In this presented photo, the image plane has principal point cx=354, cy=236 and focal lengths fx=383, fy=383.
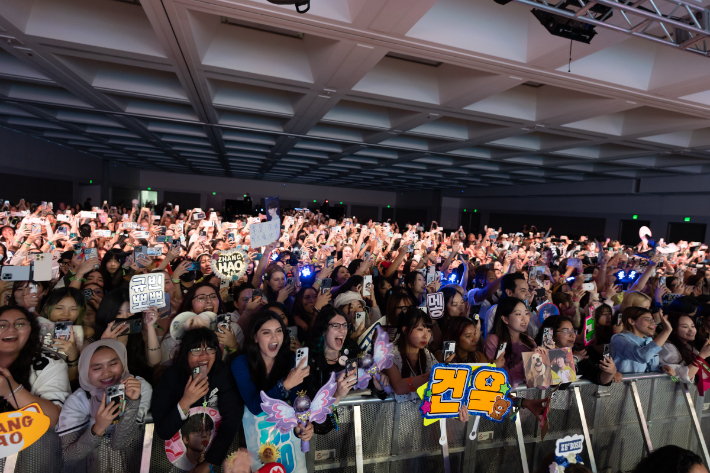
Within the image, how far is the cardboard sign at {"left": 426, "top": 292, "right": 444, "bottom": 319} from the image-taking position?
355 cm

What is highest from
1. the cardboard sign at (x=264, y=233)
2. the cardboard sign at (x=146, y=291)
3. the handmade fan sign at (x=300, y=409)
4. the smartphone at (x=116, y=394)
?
the cardboard sign at (x=264, y=233)

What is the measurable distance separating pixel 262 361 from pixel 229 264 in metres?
2.07

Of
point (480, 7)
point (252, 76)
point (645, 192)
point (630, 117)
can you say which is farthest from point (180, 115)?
point (645, 192)

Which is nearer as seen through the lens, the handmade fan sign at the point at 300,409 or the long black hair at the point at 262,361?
the handmade fan sign at the point at 300,409

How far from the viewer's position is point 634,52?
4.33m

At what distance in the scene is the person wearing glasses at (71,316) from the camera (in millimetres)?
2496

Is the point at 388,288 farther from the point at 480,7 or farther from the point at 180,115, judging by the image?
the point at 180,115

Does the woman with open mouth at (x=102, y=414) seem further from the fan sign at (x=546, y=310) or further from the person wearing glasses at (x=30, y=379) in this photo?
the fan sign at (x=546, y=310)

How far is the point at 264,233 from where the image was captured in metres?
4.51

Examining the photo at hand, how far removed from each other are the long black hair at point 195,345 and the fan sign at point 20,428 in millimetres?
644

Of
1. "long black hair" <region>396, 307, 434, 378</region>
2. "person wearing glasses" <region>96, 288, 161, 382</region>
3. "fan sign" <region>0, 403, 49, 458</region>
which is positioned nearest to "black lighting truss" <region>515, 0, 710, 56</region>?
"long black hair" <region>396, 307, 434, 378</region>

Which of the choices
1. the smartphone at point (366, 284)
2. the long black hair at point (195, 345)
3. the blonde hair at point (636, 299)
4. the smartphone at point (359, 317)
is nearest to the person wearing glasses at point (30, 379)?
the long black hair at point (195, 345)

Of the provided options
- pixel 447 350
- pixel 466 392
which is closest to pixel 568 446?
pixel 466 392

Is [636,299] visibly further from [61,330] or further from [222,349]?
[61,330]
